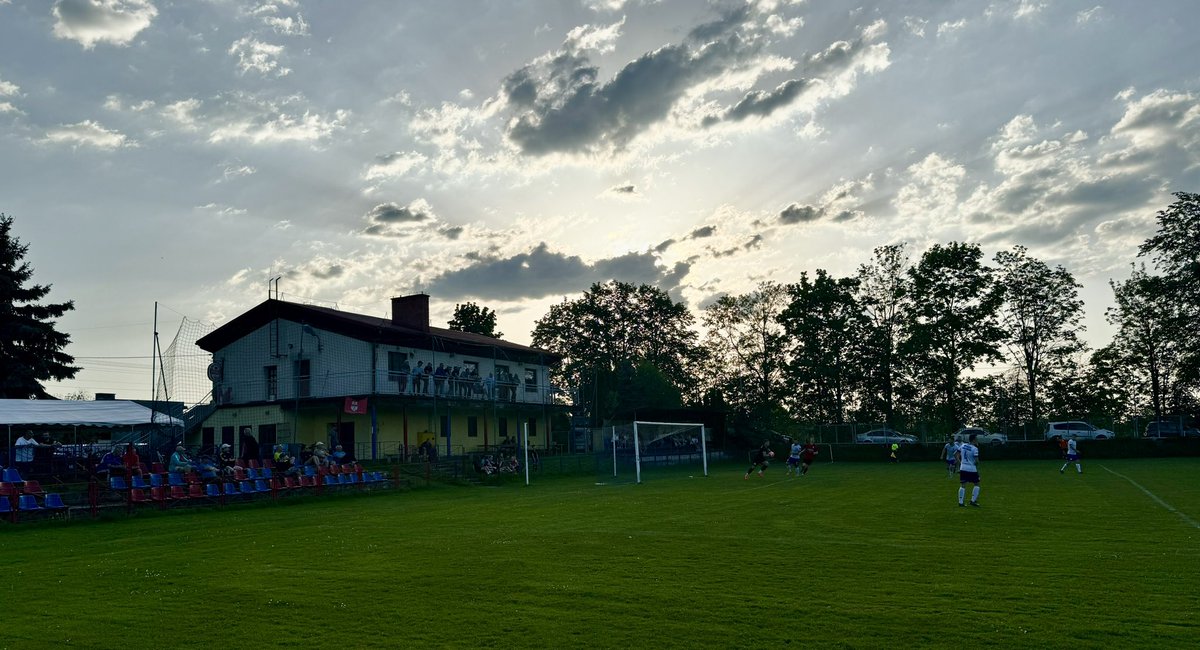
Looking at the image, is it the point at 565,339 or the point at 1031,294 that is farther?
the point at 565,339

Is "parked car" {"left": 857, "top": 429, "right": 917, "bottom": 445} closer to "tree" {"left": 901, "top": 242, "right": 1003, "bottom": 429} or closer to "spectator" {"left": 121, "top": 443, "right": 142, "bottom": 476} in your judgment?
"tree" {"left": 901, "top": 242, "right": 1003, "bottom": 429}

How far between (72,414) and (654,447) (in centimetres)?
2674

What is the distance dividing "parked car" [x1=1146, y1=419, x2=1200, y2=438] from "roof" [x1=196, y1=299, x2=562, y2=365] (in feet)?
134

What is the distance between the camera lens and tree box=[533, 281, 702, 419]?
83.9 meters

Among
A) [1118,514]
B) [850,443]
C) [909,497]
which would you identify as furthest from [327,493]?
[850,443]

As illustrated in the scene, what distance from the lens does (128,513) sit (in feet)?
78.6

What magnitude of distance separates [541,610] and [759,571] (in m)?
3.53

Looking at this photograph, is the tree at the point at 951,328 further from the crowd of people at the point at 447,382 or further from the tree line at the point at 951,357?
the crowd of people at the point at 447,382

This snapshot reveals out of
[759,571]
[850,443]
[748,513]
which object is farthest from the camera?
[850,443]

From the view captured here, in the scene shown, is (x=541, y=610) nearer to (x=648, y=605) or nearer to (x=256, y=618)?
(x=648, y=605)

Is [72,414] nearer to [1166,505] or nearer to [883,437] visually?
[1166,505]

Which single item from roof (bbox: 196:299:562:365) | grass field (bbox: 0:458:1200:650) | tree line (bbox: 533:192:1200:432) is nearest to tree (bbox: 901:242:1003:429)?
tree line (bbox: 533:192:1200:432)

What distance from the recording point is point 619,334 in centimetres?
8475

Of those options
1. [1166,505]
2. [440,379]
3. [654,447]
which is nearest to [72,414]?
[440,379]
